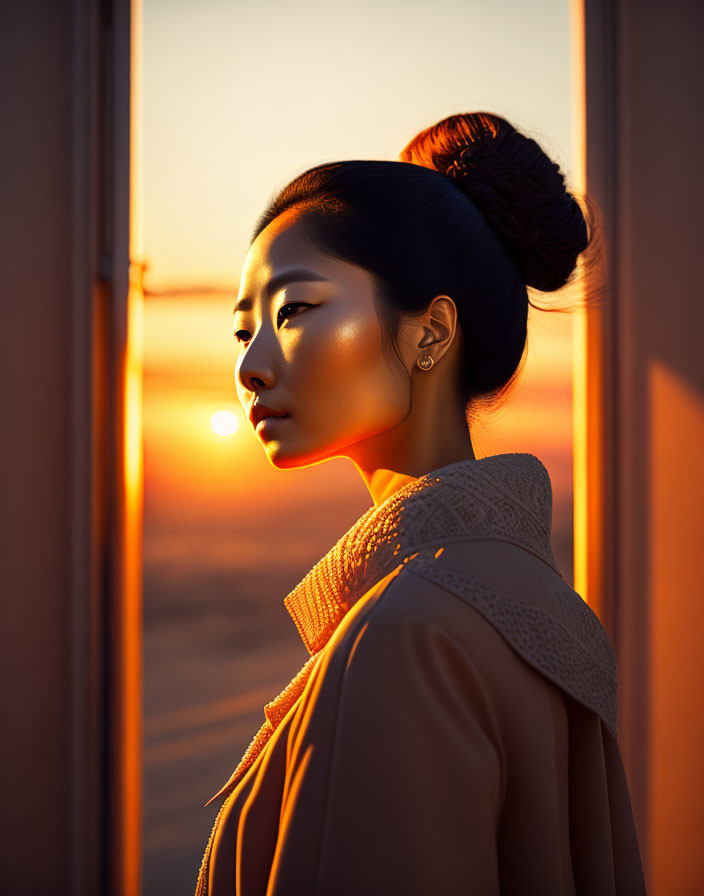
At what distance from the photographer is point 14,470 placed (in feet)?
5.18

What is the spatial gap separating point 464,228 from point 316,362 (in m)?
0.21

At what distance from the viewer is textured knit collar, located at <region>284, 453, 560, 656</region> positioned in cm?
58

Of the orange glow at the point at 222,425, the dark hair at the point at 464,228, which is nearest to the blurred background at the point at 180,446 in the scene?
the orange glow at the point at 222,425

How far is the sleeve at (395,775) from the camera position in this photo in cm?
46

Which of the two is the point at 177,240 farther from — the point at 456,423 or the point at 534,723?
the point at 534,723

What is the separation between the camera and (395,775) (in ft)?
1.53

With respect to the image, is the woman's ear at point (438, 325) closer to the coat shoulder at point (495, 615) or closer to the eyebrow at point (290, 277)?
the eyebrow at point (290, 277)

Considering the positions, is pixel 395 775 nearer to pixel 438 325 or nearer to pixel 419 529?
pixel 419 529

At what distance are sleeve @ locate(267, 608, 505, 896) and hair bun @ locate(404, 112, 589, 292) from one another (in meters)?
0.43

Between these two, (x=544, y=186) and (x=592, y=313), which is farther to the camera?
(x=592, y=313)

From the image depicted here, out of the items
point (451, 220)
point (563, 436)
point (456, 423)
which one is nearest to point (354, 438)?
point (456, 423)

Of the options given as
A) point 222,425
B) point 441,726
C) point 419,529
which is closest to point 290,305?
point 419,529

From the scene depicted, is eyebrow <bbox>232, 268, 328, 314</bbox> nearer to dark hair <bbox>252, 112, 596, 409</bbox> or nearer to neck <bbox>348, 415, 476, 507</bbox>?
dark hair <bbox>252, 112, 596, 409</bbox>

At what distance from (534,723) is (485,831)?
0.08 metres
